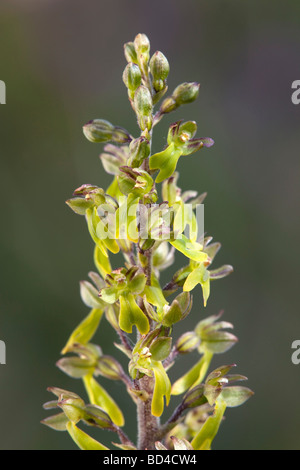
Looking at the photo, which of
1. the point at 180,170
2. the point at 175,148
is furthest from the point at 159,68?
the point at 180,170

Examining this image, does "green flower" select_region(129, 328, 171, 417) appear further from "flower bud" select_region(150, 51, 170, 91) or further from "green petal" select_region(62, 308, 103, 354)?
"flower bud" select_region(150, 51, 170, 91)

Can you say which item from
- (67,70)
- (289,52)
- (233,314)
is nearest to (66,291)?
(233,314)

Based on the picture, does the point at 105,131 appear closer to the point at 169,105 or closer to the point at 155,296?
the point at 169,105

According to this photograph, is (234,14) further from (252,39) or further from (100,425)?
(100,425)

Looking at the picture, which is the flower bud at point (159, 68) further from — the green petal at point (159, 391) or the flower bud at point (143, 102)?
the green petal at point (159, 391)

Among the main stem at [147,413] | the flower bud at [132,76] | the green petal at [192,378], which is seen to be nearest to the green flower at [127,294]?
the main stem at [147,413]
